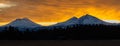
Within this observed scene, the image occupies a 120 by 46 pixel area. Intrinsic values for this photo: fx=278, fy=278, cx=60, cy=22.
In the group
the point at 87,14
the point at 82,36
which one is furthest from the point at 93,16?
the point at 82,36

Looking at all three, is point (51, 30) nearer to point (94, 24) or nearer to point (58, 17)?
point (58, 17)

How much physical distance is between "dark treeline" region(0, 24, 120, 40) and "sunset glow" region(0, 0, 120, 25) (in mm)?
137

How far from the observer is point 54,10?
3662 mm

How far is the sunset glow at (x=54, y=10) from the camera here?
11.9ft

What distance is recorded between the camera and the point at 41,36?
3.75 meters

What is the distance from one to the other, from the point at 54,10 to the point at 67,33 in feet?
1.20

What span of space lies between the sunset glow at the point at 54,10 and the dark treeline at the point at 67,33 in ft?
0.45

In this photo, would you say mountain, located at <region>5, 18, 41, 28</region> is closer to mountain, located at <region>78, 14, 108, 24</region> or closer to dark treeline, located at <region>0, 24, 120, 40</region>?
dark treeline, located at <region>0, 24, 120, 40</region>

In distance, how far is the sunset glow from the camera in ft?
11.9

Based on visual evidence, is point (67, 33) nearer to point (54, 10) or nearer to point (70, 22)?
point (70, 22)
